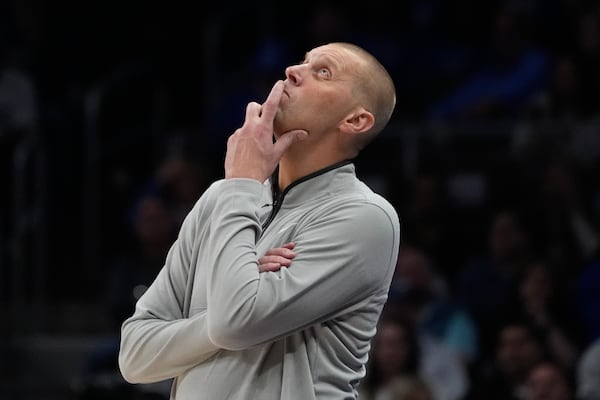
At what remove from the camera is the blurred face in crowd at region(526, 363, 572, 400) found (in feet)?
18.8

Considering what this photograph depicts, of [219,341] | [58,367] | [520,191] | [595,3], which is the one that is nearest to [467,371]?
[520,191]

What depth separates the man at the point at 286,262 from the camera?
9.08 feet

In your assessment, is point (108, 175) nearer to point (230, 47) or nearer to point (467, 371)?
point (230, 47)

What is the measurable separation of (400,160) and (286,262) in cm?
501

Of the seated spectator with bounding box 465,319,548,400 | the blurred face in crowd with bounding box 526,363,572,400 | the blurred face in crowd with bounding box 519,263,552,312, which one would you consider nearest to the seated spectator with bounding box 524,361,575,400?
the blurred face in crowd with bounding box 526,363,572,400

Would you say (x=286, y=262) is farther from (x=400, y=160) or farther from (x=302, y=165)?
(x=400, y=160)

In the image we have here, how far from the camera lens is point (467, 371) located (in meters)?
6.34

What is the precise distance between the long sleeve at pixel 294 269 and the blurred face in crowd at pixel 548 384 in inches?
116

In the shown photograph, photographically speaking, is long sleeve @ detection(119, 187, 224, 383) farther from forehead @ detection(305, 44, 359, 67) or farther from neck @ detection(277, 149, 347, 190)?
forehead @ detection(305, 44, 359, 67)

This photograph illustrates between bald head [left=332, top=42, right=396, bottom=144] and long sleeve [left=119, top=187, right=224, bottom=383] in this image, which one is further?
bald head [left=332, top=42, right=396, bottom=144]

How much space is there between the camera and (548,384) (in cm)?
572

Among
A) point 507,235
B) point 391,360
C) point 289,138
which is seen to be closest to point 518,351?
point 391,360

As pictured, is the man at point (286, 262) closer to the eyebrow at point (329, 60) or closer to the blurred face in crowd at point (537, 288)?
the eyebrow at point (329, 60)

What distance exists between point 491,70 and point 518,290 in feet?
6.82
